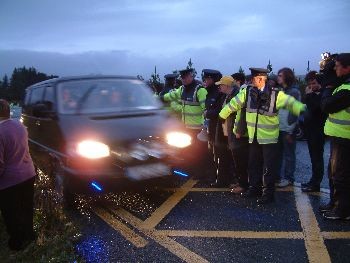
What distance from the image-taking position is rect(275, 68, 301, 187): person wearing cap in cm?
631

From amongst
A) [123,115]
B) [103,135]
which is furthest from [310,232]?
[123,115]

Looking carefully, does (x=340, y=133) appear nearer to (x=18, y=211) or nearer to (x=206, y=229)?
(x=206, y=229)

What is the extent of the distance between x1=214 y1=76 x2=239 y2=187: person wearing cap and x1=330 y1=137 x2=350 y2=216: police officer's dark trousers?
1708 millimetres

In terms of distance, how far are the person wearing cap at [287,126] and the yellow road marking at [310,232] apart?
71 cm

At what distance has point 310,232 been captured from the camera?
4.54 m

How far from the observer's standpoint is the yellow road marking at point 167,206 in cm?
500

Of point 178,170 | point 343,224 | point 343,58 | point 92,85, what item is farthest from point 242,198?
point 92,85

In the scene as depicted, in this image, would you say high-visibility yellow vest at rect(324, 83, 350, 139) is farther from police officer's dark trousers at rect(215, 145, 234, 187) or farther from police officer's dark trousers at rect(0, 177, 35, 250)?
police officer's dark trousers at rect(0, 177, 35, 250)

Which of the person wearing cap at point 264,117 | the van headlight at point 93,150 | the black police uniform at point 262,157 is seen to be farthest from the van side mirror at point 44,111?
the black police uniform at point 262,157

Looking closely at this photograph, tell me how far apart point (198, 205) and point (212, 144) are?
147 centimetres

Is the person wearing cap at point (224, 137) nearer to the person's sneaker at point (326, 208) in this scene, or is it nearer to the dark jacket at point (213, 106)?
the dark jacket at point (213, 106)

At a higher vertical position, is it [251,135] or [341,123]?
[341,123]

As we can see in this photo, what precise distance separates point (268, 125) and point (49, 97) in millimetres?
3564

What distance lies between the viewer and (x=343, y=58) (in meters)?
4.63
